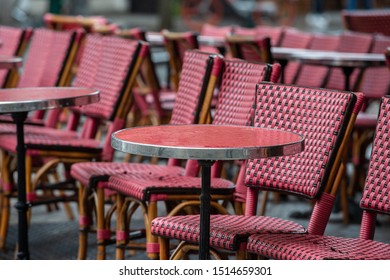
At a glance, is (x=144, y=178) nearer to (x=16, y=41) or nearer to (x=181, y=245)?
(x=181, y=245)

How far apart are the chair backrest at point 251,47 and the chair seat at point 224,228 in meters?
2.07

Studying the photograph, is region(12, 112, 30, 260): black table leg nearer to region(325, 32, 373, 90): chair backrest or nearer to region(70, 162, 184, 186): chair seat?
region(70, 162, 184, 186): chair seat

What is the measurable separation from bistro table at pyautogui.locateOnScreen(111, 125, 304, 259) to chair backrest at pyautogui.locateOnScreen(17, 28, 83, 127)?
2454 millimetres

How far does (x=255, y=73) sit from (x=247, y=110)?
15 centimetres

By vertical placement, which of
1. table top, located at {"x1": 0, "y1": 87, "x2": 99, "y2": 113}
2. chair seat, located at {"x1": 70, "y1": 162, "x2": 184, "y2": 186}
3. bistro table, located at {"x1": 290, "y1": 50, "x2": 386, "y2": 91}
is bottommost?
chair seat, located at {"x1": 70, "y1": 162, "x2": 184, "y2": 186}

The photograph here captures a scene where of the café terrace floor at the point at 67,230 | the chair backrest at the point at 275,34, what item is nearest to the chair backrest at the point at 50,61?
the café terrace floor at the point at 67,230

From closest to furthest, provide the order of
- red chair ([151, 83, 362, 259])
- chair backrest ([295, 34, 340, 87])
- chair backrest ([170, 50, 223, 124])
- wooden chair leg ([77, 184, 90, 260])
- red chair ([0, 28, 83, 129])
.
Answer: red chair ([151, 83, 362, 259])
chair backrest ([170, 50, 223, 124])
wooden chair leg ([77, 184, 90, 260])
red chair ([0, 28, 83, 129])
chair backrest ([295, 34, 340, 87])

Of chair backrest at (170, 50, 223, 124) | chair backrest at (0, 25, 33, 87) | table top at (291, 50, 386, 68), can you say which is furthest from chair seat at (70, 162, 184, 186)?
chair backrest at (0, 25, 33, 87)

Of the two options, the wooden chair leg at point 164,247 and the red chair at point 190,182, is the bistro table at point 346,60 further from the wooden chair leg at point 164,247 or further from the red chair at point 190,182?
the wooden chair leg at point 164,247

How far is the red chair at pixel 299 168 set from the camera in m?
3.64

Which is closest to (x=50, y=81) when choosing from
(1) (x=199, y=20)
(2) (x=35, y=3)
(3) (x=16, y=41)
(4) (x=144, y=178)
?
(3) (x=16, y=41)

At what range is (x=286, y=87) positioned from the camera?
3.90 metres

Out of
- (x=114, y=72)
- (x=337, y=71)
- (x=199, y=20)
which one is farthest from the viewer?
(x=199, y=20)

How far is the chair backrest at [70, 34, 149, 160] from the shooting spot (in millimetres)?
5086
